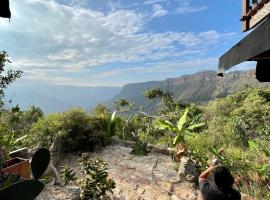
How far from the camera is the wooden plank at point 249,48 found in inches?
75.1

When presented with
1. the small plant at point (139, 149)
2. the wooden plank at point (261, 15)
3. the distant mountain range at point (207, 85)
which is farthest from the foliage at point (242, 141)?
the distant mountain range at point (207, 85)

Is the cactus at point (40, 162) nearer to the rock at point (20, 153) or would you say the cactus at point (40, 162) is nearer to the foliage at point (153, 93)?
the rock at point (20, 153)

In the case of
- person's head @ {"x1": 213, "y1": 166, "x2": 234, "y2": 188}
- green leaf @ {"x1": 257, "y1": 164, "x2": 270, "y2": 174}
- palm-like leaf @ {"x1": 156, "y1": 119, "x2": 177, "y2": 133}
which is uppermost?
palm-like leaf @ {"x1": 156, "y1": 119, "x2": 177, "y2": 133}

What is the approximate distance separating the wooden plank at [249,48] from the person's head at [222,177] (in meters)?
2.93

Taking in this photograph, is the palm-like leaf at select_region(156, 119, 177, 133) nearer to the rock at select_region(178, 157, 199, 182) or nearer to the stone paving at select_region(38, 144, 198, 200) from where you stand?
the stone paving at select_region(38, 144, 198, 200)

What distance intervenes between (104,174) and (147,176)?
2.34 metres

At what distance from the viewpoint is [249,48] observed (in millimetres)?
2217

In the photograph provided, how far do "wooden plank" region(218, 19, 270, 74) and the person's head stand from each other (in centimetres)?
293

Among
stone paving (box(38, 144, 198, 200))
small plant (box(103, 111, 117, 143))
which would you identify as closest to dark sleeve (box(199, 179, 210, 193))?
stone paving (box(38, 144, 198, 200))

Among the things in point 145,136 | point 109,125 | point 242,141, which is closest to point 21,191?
point 109,125

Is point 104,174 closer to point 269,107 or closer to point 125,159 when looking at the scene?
point 125,159

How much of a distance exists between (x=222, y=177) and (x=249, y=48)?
363cm

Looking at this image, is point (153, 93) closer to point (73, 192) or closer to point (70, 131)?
point (70, 131)

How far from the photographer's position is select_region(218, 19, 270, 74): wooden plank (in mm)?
1908
